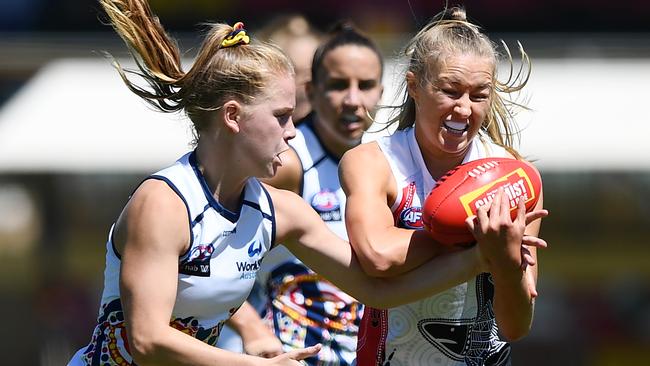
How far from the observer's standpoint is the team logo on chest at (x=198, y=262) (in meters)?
3.51

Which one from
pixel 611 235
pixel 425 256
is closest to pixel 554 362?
pixel 611 235

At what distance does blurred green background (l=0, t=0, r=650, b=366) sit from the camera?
33.4 feet

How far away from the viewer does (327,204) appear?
4902 millimetres

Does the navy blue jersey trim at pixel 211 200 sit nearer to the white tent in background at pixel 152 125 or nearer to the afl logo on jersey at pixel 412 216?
the afl logo on jersey at pixel 412 216

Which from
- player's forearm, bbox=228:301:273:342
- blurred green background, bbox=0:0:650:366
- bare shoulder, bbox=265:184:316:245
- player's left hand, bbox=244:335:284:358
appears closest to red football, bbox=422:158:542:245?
bare shoulder, bbox=265:184:316:245

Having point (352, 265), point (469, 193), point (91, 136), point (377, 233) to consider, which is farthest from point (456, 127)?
point (91, 136)

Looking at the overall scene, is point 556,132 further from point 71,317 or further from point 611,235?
point 71,317

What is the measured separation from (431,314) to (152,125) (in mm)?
6464

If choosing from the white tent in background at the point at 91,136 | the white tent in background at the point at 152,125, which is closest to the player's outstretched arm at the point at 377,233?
the white tent in background at the point at 152,125

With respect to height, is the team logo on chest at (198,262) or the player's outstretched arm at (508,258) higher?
the player's outstretched arm at (508,258)

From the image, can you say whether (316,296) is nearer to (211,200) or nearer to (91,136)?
(211,200)

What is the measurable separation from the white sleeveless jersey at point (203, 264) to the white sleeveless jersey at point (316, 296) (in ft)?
3.95

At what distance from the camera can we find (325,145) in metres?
5.05

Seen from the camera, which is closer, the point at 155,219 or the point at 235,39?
the point at 155,219
